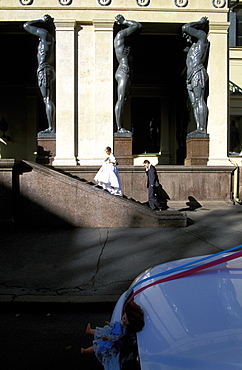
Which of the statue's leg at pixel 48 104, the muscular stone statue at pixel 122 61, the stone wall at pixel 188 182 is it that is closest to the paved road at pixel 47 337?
the stone wall at pixel 188 182

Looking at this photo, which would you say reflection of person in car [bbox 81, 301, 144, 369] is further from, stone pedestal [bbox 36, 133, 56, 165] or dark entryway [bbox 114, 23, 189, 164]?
dark entryway [bbox 114, 23, 189, 164]

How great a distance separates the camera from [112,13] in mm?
12055

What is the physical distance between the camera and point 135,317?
5.92 feet

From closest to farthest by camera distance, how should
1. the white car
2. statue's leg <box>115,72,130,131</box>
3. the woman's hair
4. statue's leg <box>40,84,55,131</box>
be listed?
the white car
the woman's hair
statue's leg <box>115,72,130,131</box>
statue's leg <box>40,84,55,131</box>

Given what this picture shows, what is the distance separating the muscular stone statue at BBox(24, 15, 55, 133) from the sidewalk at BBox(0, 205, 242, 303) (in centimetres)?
664

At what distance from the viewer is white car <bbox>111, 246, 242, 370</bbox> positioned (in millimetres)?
1425

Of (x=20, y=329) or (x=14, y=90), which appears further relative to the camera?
(x=14, y=90)

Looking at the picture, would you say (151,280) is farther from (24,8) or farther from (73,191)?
(24,8)

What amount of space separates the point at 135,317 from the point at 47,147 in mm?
11065

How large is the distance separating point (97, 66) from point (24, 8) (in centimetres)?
388

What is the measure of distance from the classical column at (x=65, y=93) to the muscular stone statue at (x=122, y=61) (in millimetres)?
1856

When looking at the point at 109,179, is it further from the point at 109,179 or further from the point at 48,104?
the point at 48,104

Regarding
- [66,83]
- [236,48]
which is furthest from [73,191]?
[236,48]

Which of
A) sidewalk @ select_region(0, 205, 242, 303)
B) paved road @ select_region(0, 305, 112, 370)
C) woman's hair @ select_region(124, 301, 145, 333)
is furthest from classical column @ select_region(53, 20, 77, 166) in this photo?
woman's hair @ select_region(124, 301, 145, 333)
